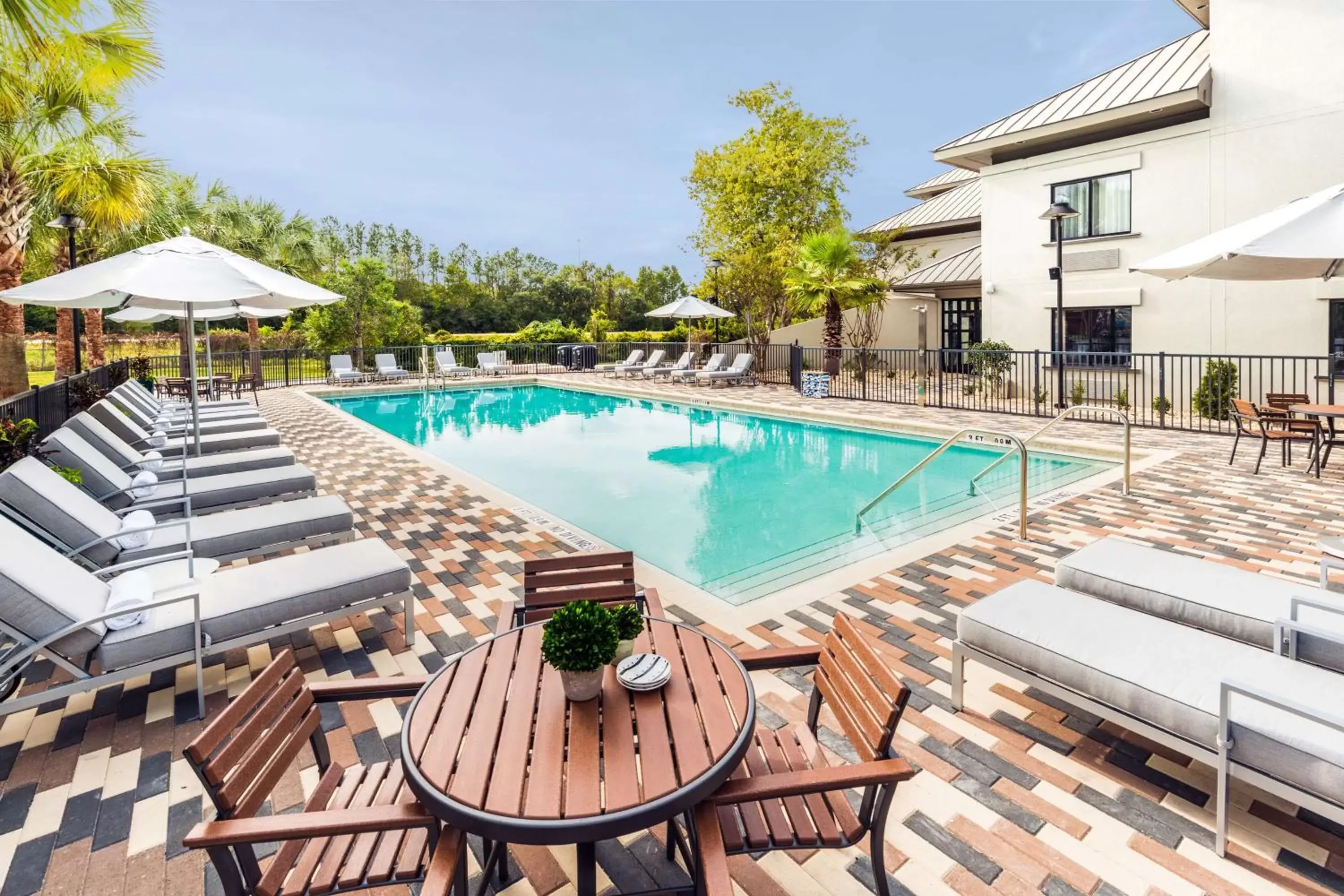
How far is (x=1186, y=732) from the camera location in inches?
92.8

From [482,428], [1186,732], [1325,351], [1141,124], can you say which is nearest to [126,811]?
[1186,732]

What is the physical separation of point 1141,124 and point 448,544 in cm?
1537

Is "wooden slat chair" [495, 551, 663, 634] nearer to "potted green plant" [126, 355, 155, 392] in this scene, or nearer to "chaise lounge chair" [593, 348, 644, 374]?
"potted green plant" [126, 355, 155, 392]

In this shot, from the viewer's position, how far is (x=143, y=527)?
14.1 ft

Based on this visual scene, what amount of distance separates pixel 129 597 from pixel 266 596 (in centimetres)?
58

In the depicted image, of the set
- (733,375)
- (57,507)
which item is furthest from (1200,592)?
(733,375)

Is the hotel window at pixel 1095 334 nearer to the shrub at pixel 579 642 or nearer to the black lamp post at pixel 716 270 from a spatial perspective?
the black lamp post at pixel 716 270

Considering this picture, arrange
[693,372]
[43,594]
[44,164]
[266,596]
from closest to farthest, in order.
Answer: [43,594] → [266,596] → [44,164] → [693,372]

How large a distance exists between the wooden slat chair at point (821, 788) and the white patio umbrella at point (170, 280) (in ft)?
16.7

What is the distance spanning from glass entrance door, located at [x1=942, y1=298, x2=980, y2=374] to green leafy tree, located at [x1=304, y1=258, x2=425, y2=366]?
1807 centimetres

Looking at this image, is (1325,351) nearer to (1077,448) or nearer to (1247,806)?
(1077,448)

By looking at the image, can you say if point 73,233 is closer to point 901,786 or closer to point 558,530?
point 558,530

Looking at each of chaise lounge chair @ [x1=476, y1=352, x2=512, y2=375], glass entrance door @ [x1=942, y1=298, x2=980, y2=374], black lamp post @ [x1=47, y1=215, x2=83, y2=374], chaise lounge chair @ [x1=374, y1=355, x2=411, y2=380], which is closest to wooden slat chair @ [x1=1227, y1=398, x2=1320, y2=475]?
glass entrance door @ [x1=942, y1=298, x2=980, y2=374]

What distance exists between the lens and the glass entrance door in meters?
20.3
